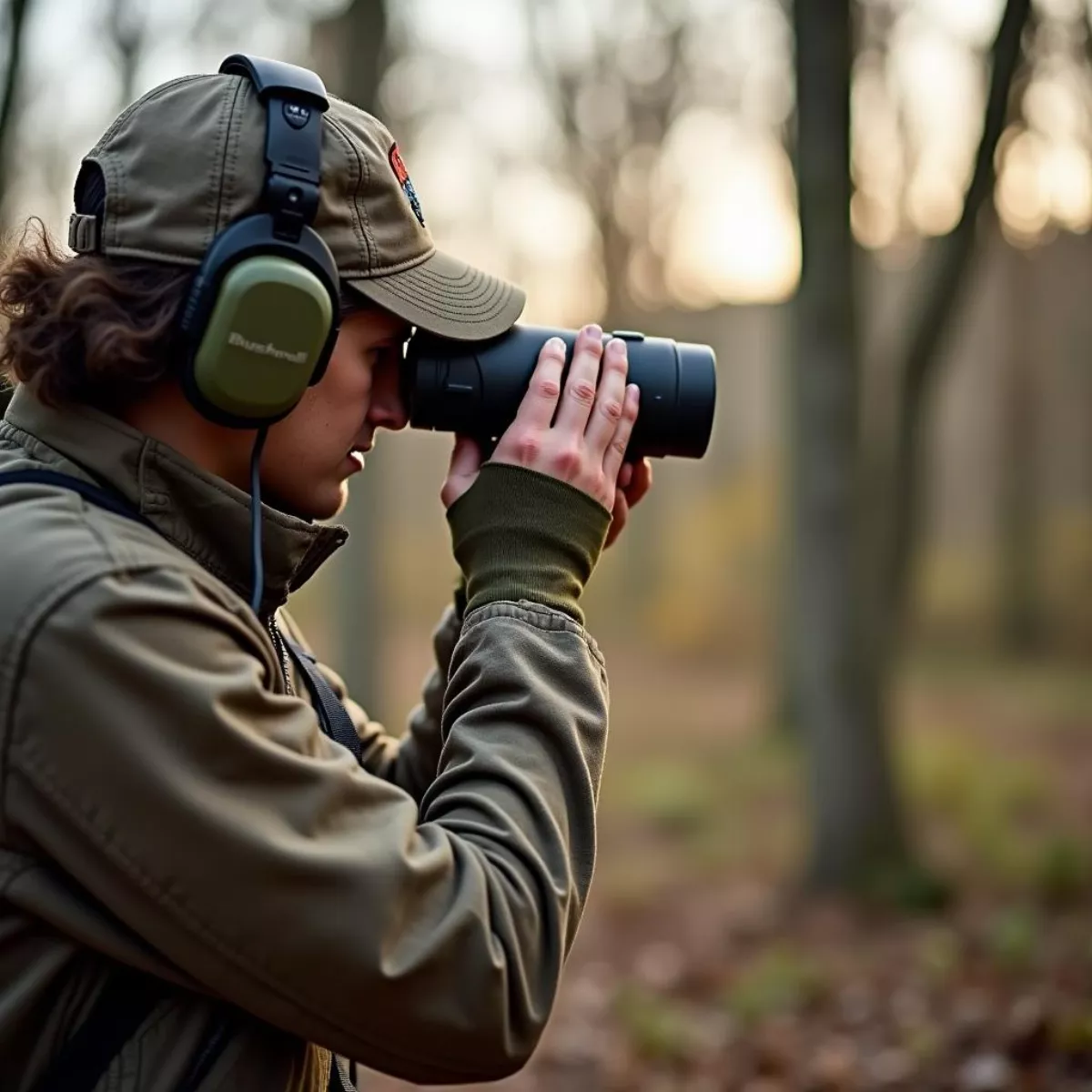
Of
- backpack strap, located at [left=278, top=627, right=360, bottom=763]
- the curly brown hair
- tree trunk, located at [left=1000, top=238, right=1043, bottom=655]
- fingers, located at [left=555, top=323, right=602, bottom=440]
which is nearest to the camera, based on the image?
the curly brown hair

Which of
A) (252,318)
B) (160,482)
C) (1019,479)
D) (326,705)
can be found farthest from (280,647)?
(1019,479)

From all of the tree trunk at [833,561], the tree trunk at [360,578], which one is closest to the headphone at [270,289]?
the tree trunk at [833,561]

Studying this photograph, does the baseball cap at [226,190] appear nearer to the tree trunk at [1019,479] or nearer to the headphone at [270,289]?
the headphone at [270,289]

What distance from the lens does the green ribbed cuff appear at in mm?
1513

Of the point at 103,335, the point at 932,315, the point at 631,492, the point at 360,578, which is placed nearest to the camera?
the point at 103,335

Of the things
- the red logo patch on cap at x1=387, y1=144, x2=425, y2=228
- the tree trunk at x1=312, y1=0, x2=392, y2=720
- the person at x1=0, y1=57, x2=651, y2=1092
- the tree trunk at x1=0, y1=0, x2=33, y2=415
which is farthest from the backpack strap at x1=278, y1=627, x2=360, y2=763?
the tree trunk at x1=312, y1=0, x2=392, y2=720

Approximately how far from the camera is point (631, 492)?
75.4 inches

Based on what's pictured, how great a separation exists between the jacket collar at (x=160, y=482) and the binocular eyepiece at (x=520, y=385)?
289mm

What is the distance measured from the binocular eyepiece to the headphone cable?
0.27 meters

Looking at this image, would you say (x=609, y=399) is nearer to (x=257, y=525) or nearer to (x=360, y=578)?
(x=257, y=525)

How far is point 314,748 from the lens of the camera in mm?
1308

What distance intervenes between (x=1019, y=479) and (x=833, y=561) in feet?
30.1

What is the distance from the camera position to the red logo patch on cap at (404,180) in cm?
156

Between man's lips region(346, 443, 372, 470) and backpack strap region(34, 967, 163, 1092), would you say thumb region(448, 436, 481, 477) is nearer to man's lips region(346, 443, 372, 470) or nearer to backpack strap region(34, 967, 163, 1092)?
man's lips region(346, 443, 372, 470)
